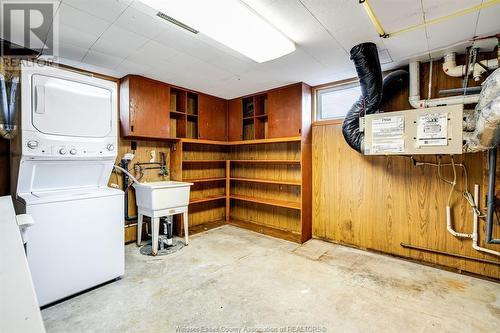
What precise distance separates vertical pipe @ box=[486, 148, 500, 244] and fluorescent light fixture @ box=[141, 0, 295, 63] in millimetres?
2132

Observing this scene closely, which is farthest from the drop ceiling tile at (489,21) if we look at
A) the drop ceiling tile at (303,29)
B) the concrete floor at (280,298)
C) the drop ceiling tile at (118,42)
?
the drop ceiling tile at (118,42)

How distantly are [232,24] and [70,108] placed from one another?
1553mm

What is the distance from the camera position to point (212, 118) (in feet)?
13.8

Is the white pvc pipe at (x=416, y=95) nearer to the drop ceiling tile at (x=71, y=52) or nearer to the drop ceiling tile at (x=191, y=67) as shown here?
the drop ceiling tile at (x=191, y=67)

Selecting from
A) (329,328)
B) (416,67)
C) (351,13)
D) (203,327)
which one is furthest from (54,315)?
(416,67)

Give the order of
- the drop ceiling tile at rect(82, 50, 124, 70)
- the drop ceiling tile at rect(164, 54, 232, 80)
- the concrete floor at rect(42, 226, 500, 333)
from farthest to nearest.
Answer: the drop ceiling tile at rect(164, 54, 232, 80), the drop ceiling tile at rect(82, 50, 124, 70), the concrete floor at rect(42, 226, 500, 333)

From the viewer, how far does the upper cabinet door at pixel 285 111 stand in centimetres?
343

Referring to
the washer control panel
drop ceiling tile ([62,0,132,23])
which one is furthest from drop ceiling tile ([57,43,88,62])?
the washer control panel

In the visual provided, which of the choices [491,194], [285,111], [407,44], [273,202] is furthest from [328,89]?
[491,194]

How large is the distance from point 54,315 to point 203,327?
1.19m

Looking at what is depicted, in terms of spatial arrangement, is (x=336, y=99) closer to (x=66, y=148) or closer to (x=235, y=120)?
(x=235, y=120)

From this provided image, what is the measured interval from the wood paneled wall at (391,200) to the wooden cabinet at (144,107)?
2282 mm

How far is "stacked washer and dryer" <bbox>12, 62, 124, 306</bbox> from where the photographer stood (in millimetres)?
1851

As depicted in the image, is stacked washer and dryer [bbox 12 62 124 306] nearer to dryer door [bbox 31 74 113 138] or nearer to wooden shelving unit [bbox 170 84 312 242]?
dryer door [bbox 31 74 113 138]
